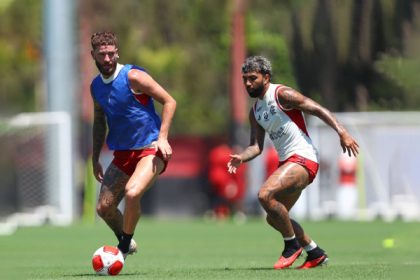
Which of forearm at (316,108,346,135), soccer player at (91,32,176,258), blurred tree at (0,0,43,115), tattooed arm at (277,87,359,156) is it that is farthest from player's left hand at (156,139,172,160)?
blurred tree at (0,0,43,115)

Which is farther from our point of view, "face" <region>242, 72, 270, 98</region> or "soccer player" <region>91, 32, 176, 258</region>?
"face" <region>242, 72, 270, 98</region>

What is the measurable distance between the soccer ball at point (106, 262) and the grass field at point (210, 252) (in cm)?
13

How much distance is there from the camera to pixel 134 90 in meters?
13.9

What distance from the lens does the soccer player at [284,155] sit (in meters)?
14.0

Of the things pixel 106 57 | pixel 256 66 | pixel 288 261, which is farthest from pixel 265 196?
pixel 106 57

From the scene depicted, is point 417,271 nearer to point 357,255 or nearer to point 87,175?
point 357,255

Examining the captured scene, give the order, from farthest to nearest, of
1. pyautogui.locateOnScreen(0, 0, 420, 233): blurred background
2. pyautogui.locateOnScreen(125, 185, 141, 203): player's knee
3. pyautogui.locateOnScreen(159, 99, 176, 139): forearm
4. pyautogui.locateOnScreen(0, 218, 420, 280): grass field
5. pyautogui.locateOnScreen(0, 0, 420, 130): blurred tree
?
pyautogui.locateOnScreen(0, 0, 420, 130): blurred tree
pyautogui.locateOnScreen(0, 0, 420, 233): blurred background
pyautogui.locateOnScreen(159, 99, 176, 139): forearm
pyautogui.locateOnScreen(125, 185, 141, 203): player's knee
pyautogui.locateOnScreen(0, 218, 420, 280): grass field

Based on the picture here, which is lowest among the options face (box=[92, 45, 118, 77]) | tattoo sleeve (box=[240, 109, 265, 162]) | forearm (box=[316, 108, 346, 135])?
tattoo sleeve (box=[240, 109, 265, 162])

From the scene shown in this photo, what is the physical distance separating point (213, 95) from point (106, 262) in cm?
4934

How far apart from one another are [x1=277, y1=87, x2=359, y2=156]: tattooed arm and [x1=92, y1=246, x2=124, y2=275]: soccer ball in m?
2.39

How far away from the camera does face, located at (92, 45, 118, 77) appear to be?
13688 mm

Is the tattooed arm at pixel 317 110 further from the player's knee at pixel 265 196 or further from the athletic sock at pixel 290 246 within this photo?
the athletic sock at pixel 290 246

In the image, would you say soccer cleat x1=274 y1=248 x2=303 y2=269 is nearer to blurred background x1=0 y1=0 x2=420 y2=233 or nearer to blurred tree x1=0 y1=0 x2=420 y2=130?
blurred background x1=0 y1=0 x2=420 y2=233

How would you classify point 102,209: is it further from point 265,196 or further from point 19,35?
point 19,35
